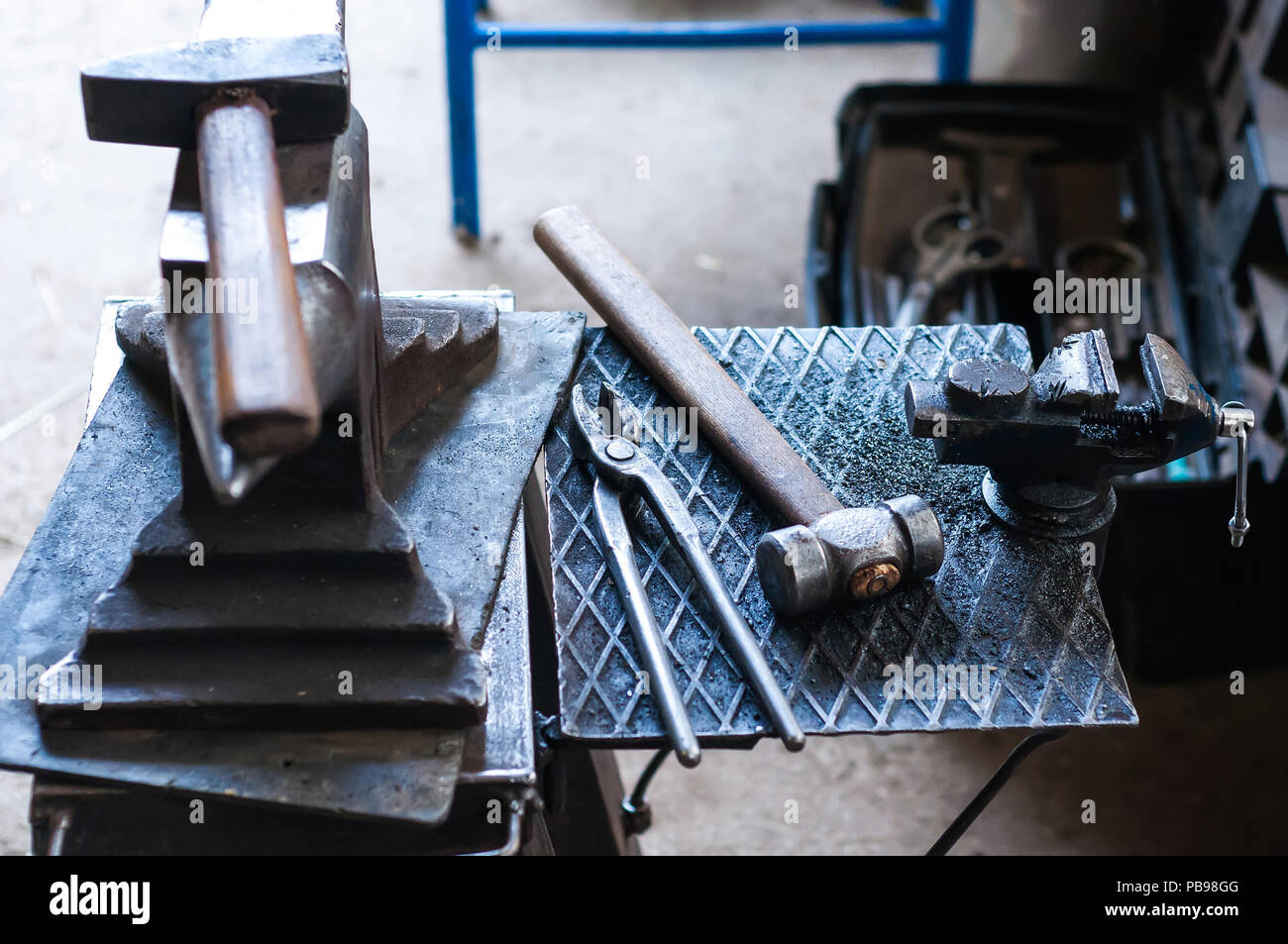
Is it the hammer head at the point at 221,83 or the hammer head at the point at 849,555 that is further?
the hammer head at the point at 849,555

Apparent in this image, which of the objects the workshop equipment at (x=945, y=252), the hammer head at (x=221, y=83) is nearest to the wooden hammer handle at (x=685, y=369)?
the hammer head at (x=221, y=83)

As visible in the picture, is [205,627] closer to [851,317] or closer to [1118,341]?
[851,317]

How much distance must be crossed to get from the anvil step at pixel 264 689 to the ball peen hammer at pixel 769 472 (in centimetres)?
35

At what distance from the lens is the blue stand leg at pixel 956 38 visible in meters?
3.33

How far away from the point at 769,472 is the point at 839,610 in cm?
18

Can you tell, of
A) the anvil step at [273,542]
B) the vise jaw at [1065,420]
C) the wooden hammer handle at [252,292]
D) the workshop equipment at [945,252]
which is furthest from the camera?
the workshop equipment at [945,252]

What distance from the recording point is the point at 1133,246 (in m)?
2.98

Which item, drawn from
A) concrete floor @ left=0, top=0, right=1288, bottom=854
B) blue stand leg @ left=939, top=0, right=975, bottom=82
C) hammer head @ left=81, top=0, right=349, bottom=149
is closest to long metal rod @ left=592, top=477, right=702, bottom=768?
hammer head @ left=81, top=0, right=349, bottom=149

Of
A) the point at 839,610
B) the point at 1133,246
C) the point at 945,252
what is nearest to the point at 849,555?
the point at 839,610

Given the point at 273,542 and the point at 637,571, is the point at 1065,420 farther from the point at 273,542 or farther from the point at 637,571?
the point at 273,542

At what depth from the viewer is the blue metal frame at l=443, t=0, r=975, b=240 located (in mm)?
3143

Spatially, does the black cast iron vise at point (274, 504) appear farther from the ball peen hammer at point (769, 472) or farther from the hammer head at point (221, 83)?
the ball peen hammer at point (769, 472)

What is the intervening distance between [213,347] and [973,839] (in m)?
1.93
